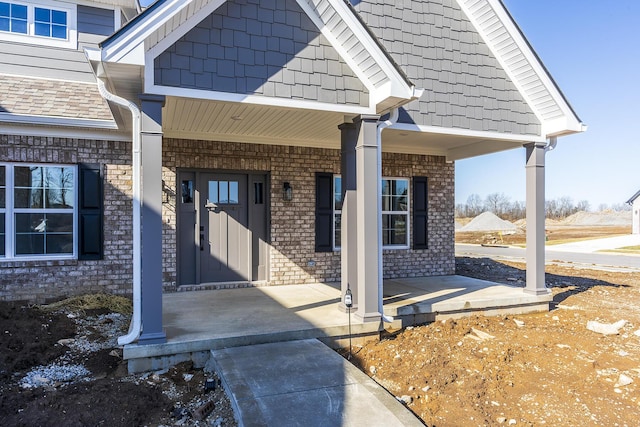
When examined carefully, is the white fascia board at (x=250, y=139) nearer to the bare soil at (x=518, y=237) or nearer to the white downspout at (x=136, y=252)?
the white downspout at (x=136, y=252)

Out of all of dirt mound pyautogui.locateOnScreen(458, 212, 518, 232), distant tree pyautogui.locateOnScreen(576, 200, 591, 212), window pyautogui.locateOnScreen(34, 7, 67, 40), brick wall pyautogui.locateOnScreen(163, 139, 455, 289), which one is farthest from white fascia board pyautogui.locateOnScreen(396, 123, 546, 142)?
distant tree pyautogui.locateOnScreen(576, 200, 591, 212)

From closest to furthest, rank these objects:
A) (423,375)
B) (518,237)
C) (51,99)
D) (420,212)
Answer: (423,375)
(51,99)
(420,212)
(518,237)

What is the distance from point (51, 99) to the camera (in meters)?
7.07

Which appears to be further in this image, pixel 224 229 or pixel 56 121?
pixel 224 229

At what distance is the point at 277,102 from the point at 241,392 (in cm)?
304

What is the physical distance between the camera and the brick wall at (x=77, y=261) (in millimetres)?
6430

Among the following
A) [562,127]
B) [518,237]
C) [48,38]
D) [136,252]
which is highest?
[48,38]

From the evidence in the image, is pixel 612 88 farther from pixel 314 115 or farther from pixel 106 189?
pixel 106 189

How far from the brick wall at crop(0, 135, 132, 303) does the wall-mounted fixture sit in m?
2.61

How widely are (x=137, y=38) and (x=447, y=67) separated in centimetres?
441

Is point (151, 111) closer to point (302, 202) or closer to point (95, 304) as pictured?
point (95, 304)

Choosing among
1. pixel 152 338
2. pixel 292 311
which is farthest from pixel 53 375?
pixel 292 311

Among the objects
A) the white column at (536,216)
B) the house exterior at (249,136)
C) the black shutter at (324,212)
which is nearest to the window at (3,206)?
the house exterior at (249,136)

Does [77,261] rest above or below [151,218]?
below
